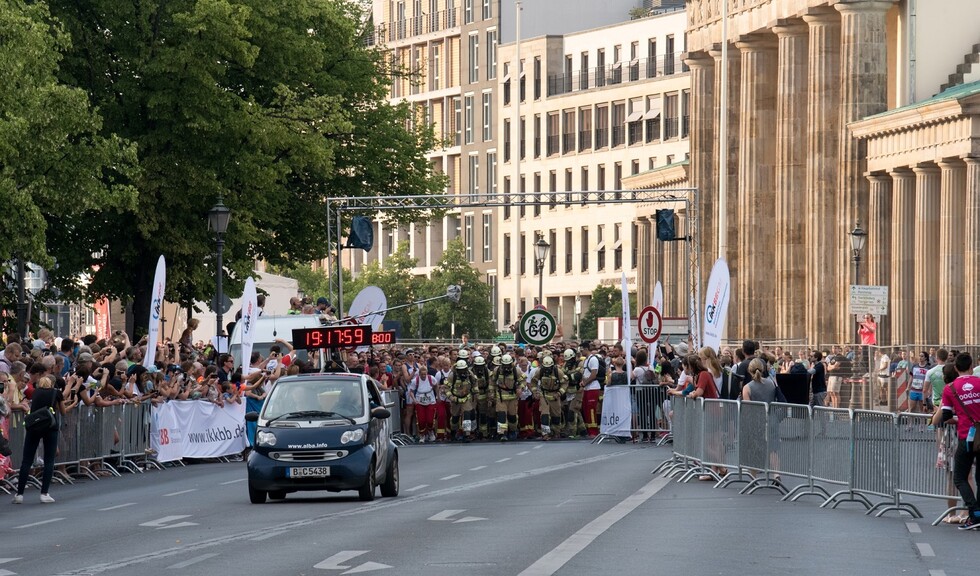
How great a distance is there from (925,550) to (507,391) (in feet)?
82.6

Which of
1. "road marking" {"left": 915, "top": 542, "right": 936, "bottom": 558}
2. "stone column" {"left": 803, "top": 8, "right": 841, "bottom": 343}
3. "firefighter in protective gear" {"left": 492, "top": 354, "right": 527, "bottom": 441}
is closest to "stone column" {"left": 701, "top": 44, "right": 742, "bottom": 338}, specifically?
"stone column" {"left": 803, "top": 8, "right": 841, "bottom": 343}

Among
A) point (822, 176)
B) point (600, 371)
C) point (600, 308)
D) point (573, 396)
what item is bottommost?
point (573, 396)

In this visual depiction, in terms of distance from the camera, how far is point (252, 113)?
50.2m

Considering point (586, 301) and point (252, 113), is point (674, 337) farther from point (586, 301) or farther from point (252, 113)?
point (586, 301)

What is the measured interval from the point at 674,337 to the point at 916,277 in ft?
45.6

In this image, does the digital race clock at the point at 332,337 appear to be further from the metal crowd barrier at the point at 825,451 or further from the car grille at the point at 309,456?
the car grille at the point at 309,456

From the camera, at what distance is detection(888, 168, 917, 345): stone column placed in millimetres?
58469

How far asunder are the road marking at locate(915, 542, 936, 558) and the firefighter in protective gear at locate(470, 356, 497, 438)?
2446cm

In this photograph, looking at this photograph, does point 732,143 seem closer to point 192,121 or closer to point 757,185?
point 757,185

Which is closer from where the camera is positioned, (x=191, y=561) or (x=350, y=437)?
(x=191, y=561)

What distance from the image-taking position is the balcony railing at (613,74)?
361 feet

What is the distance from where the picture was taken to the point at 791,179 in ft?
217

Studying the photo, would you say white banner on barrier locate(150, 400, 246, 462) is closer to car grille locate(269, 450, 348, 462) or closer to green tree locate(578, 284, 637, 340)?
car grille locate(269, 450, 348, 462)

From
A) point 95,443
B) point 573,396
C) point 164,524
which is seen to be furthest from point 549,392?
point 164,524
